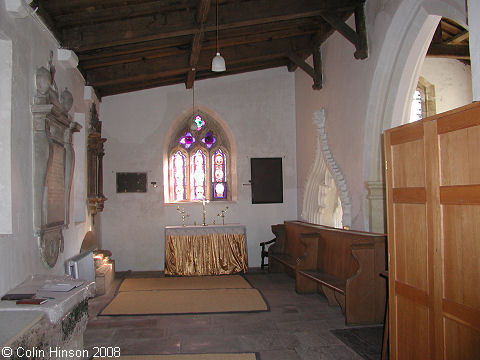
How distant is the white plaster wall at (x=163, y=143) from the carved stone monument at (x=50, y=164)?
3533mm

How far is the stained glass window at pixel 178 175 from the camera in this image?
31.4 feet

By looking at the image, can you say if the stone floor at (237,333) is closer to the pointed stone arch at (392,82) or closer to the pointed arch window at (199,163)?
the pointed stone arch at (392,82)

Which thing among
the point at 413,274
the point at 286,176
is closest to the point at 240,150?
the point at 286,176

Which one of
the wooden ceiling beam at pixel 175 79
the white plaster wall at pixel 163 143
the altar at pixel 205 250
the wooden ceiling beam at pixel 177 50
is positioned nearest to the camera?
the wooden ceiling beam at pixel 177 50

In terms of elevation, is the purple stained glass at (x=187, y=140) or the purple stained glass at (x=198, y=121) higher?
the purple stained glass at (x=198, y=121)

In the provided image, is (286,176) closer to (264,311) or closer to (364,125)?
(364,125)

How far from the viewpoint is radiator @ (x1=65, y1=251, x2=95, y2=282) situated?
544 centimetres

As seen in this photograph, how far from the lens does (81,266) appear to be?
5.83 meters

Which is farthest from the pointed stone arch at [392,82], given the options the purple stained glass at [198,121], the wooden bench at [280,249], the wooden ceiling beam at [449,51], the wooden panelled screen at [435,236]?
the purple stained glass at [198,121]

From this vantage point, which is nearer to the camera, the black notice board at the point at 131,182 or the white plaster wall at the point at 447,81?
the black notice board at the point at 131,182

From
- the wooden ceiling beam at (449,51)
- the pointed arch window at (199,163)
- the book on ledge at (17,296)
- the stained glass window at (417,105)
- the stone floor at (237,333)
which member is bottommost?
the stone floor at (237,333)

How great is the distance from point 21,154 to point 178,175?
5683mm

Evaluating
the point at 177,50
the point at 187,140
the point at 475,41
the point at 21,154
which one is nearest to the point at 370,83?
the point at 475,41

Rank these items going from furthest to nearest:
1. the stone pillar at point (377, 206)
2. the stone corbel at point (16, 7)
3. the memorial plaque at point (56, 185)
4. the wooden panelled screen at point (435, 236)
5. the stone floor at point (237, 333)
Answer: the stone pillar at point (377, 206), the memorial plaque at point (56, 185), the stone floor at point (237, 333), the stone corbel at point (16, 7), the wooden panelled screen at point (435, 236)
